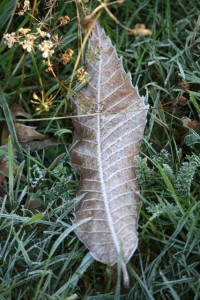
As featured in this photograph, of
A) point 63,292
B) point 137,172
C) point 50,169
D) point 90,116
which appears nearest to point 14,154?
point 50,169

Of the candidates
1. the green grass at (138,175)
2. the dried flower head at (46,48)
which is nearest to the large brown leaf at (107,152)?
the green grass at (138,175)

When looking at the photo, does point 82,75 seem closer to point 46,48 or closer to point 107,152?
point 46,48

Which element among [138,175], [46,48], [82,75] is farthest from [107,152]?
[46,48]

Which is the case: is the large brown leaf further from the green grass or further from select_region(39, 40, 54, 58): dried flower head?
select_region(39, 40, 54, 58): dried flower head

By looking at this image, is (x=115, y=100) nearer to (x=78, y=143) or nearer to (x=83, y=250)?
(x=78, y=143)

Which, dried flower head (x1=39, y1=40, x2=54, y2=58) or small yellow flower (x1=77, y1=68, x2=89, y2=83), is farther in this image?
small yellow flower (x1=77, y1=68, x2=89, y2=83)

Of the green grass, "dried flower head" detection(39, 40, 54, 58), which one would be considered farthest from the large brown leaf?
"dried flower head" detection(39, 40, 54, 58)

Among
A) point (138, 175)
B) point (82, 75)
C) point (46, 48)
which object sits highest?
point (46, 48)
